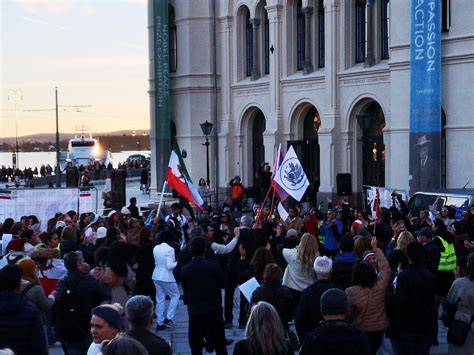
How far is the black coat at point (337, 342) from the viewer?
23.0ft

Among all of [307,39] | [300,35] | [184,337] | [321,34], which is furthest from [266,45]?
[184,337]

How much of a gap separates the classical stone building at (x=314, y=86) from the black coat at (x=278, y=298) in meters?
18.8

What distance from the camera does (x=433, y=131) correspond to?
26500 millimetres

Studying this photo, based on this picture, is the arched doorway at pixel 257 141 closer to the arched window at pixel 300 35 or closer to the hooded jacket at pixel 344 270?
the arched window at pixel 300 35

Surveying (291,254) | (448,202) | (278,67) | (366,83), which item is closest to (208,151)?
(278,67)

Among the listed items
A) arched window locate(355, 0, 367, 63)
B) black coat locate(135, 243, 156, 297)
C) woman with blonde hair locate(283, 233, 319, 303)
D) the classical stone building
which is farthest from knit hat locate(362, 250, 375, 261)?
arched window locate(355, 0, 367, 63)

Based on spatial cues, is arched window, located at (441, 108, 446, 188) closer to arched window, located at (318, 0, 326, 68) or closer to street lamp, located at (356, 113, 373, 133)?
street lamp, located at (356, 113, 373, 133)

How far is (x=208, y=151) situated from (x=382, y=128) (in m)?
8.63

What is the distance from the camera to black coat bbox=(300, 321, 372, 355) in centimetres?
700

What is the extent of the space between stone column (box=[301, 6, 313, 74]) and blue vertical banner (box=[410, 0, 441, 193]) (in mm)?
7581

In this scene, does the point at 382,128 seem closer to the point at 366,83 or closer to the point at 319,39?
the point at 366,83

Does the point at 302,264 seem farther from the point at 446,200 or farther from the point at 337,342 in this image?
the point at 446,200

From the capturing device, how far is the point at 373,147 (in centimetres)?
3231

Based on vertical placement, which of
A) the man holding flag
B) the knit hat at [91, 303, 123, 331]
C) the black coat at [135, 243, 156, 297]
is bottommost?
the black coat at [135, 243, 156, 297]
